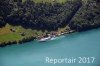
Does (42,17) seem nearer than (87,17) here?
No

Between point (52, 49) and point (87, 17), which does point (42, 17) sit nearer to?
point (87, 17)

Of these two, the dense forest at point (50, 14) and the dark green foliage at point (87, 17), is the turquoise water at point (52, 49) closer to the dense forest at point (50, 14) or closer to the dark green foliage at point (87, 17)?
the dark green foliage at point (87, 17)

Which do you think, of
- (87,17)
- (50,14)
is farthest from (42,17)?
(87,17)

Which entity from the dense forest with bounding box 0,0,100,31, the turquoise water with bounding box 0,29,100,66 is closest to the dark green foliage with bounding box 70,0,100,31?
the dense forest with bounding box 0,0,100,31

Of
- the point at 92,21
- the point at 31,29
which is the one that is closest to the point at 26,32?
the point at 31,29

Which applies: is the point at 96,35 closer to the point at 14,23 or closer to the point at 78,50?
the point at 78,50

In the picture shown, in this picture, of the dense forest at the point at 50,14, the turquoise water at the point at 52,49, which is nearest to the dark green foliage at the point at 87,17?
the dense forest at the point at 50,14
